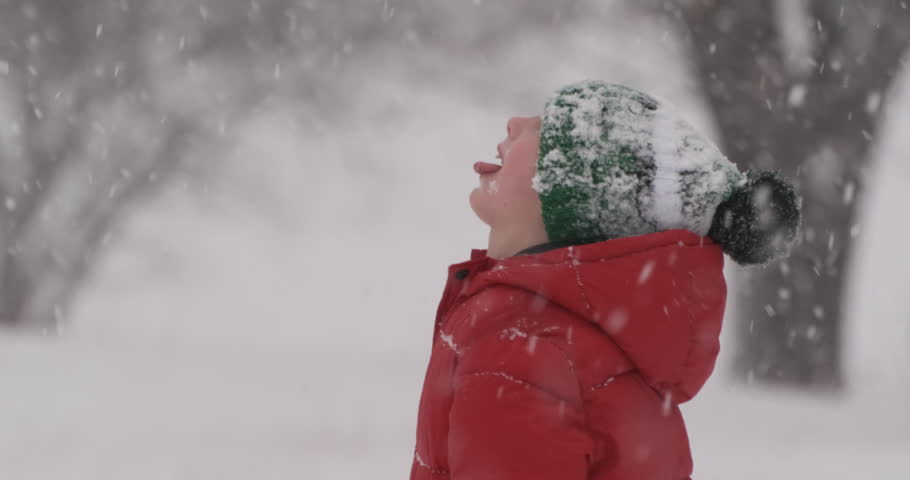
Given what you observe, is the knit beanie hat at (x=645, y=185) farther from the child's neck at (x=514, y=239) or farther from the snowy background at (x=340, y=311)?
the snowy background at (x=340, y=311)

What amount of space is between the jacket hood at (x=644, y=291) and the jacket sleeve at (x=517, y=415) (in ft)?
0.42

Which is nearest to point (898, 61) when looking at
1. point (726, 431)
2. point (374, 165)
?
point (726, 431)

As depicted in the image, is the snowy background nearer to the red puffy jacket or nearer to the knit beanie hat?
the knit beanie hat

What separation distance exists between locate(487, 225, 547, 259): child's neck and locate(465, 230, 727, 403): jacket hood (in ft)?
0.38

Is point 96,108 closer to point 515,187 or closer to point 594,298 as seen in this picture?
point 515,187

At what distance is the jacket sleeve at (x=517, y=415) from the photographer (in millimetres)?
1651

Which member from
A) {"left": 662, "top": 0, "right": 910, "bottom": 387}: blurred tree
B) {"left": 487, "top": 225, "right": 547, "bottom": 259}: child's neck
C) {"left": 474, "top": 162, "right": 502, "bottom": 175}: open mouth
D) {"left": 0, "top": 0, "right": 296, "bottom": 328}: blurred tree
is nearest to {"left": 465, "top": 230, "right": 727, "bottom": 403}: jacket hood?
{"left": 487, "top": 225, "right": 547, "bottom": 259}: child's neck

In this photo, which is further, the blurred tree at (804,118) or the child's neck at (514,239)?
the blurred tree at (804,118)

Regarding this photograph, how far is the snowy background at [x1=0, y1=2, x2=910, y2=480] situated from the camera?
203 inches

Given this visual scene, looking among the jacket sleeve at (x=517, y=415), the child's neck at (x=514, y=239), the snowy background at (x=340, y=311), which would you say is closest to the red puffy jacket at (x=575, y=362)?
the jacket sleeve at (x=517, y=415)

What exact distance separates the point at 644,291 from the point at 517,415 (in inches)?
14.8

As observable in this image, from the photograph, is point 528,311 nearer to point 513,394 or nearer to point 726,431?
point 513,394

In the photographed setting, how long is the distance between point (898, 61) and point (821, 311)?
6.40ft

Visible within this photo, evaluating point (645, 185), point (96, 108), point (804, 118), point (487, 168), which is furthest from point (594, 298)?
point (96, 108)
